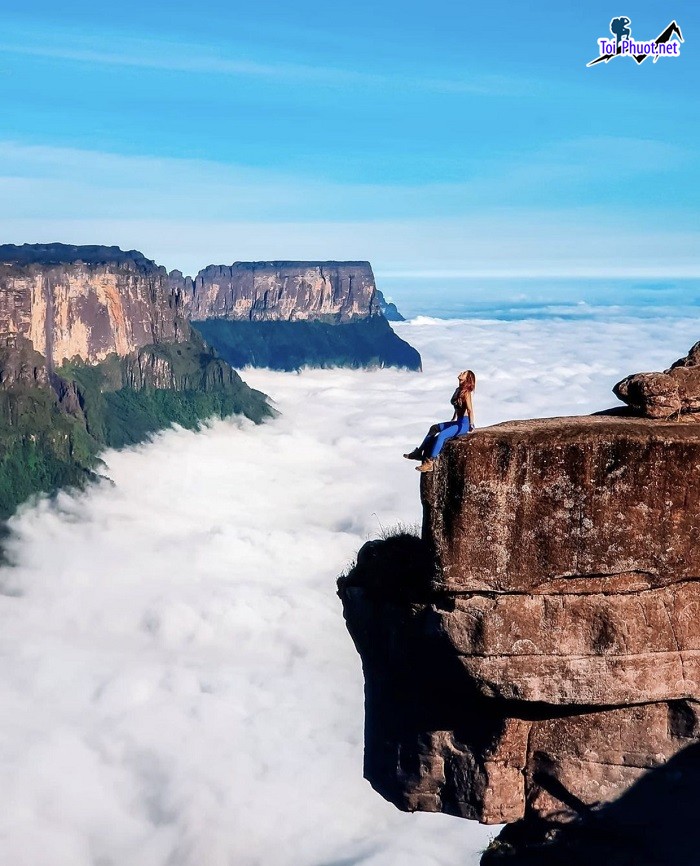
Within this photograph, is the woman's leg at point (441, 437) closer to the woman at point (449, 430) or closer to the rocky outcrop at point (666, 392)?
the woman at point (449, 430)

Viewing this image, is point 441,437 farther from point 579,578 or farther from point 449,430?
point 579,578

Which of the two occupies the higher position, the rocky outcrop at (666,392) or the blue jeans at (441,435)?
the rocky outcrop at (666,392)

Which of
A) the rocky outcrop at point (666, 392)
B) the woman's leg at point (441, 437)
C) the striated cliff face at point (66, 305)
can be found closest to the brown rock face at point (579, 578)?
the woman's leg at point (441, 437)

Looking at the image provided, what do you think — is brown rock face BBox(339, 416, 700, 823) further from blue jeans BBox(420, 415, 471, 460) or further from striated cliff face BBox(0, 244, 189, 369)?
striated cliff face BBox(0, 244, 189, 369)

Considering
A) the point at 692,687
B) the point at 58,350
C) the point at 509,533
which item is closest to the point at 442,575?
the point at 509,533

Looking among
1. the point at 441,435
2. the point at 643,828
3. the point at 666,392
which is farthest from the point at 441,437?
the point at 643,828

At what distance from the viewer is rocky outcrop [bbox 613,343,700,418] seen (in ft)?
73.3

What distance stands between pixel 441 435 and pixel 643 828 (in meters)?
8.46

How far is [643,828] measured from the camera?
22.2m

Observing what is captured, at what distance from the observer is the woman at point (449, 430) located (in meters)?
21.8

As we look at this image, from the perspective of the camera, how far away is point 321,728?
7825 centimetres

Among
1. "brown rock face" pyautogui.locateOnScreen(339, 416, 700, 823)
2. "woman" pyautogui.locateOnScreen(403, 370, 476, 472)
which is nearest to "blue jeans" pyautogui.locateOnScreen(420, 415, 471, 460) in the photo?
"woman" pyautogui.locateOnScreen(403, 370, 476, 472)

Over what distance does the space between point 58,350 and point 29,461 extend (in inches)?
1290

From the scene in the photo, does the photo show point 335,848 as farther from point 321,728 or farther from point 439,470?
point 439,470
